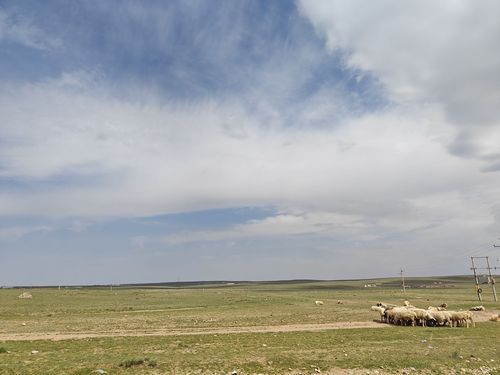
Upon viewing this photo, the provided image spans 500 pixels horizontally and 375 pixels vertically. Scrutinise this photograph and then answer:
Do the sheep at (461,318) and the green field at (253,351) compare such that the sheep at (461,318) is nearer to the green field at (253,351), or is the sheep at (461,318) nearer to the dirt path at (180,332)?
the green field at (253,351)

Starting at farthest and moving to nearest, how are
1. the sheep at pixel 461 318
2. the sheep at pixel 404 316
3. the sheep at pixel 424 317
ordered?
the sheep at pixel 424 317 < the sheep at pixel 404 316 < the sheep at pixel 461 318

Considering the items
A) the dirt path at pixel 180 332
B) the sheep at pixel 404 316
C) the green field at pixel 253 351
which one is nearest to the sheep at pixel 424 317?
the sheep at pixel 404 316

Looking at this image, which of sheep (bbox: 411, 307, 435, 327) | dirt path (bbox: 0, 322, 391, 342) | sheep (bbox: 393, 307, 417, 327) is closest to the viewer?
dirt path (bbox: 0, 322, 391, 342)

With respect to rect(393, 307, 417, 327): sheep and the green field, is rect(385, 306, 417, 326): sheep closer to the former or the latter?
rect(393, 307, 417, 327): sheep

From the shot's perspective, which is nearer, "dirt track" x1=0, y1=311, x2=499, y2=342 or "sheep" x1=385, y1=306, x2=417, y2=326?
"dirt track" x1=0, y1=311, x2=499, y2=342

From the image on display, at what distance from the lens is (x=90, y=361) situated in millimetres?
23219

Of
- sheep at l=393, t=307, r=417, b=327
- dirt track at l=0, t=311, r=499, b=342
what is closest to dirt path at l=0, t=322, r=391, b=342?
dirt track at l=0, t=311, r=499, b=342

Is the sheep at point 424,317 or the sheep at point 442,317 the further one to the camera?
the sheep at point 424,317

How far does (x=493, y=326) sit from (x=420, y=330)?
30.2ft

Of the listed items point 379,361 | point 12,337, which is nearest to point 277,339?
point 379,361

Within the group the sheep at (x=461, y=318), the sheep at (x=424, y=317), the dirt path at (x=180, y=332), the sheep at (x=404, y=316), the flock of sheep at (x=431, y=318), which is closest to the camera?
the dirt path at (x=180, y=332)

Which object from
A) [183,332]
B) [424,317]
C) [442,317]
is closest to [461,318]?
[442,317]

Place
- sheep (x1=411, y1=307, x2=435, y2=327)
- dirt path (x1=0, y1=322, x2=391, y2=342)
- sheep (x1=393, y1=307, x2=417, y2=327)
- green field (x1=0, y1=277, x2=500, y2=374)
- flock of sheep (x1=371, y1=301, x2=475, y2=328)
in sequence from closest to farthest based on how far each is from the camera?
green field (x1=0, y1=277, x2=500, y2=374) → dirt path (x1=0, y1=322, x2=391, y2=342) → flock of sheep (x1=371, y1=301, x2=475, y2=328) → sheep (x1=393, y1=307, x2=417, y2=327) → sheep (x1=411, y1=307, x2=435, y2=327)

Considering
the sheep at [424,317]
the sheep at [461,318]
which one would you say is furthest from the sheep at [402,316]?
the sheep at [461,318]
